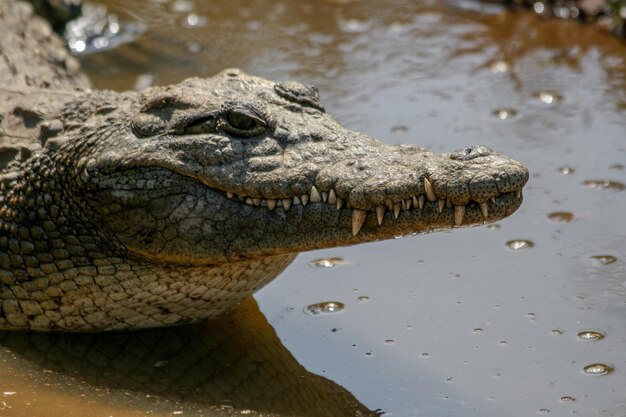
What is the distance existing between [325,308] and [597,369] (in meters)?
1.31

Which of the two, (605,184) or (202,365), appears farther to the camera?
(605,184)

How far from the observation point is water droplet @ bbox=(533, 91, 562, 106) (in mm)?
7044

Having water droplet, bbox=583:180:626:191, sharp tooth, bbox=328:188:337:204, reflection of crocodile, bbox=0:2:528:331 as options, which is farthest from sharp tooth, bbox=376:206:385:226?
water droplet, bbox=583:180:626:191

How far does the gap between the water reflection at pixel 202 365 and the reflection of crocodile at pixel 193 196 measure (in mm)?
84

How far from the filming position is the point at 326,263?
546 centimetres

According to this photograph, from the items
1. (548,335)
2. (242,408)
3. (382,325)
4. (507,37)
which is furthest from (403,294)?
(507,37)

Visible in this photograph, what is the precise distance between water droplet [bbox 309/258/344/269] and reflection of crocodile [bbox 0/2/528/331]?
2.14 feet

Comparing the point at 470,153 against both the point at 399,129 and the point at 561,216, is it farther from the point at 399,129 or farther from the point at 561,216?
the point at 399,129

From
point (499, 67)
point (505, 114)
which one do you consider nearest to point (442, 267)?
point (505, 114)

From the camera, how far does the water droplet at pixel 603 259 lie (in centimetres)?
523

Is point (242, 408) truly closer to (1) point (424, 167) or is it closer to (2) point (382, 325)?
(2) point (382, 325)

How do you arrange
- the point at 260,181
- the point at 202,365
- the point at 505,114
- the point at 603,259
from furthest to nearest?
the point at 505,114 → the point at 603,259 → the point at 202,365 → the point at 260,181

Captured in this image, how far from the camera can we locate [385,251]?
18.2 feet

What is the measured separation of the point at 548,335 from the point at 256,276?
1.35m
